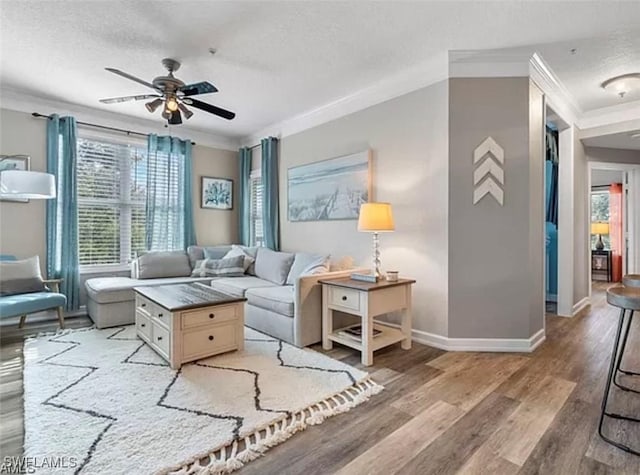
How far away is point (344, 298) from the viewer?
3.00m

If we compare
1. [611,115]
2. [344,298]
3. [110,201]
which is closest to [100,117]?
[110,201]

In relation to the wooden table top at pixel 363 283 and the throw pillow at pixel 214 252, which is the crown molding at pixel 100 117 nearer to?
the throw pillow at pixel 214 252

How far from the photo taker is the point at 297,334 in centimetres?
312

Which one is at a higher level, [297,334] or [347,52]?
[347,52]

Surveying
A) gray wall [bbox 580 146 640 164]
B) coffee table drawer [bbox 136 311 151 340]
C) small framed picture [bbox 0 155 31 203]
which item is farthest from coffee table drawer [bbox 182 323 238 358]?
gray wall [bbox 580 146 640 164]

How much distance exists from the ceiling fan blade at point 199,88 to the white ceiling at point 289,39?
0.32 metres

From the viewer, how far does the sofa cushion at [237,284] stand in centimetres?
385

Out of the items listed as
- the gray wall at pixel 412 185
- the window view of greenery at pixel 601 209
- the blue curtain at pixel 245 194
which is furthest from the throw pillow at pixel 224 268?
the window view of greenery at pixel 601 209

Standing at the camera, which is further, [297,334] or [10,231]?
[10,231]

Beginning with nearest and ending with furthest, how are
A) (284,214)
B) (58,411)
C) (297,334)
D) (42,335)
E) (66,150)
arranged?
1. (58,411)
2. (297,334)
3. (42,335)
4. (66,150)
5. (284,214)

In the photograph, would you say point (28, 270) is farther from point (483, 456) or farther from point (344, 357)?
point (483, 456)

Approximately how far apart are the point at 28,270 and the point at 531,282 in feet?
16.3

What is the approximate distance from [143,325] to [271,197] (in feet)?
8.36

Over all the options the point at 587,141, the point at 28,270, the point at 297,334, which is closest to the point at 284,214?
the point at 297,334
